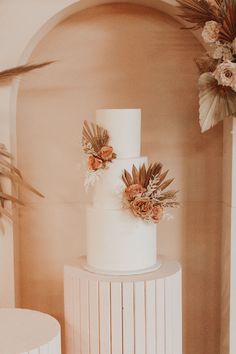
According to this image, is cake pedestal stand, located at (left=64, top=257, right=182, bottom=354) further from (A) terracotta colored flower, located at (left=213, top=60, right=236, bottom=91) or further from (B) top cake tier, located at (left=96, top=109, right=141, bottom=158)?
(A) terracotta colored flower, located at (left=213, top=60, right=236, bottom=91)

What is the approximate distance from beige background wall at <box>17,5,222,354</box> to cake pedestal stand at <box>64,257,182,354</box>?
2.33 ft

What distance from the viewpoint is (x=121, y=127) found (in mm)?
2457

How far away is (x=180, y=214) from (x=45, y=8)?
4.43 feet

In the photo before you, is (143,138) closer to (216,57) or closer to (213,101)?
(213,101)

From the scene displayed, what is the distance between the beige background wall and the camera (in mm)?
3068

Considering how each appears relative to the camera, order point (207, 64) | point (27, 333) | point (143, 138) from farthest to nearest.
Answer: point (143, 138) → point (207, 64) → point (27, 333)

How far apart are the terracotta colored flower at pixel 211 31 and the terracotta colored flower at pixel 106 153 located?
69 centimetres

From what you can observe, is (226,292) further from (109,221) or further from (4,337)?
(4,337)

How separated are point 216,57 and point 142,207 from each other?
79cm

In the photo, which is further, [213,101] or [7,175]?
[7,175]

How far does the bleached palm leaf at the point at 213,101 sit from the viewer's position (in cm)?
258

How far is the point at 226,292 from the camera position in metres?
2.92

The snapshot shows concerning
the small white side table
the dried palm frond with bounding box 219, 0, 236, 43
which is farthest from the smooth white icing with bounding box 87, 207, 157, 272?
the dried palm frond with bounding box 219, 0, 236, 43

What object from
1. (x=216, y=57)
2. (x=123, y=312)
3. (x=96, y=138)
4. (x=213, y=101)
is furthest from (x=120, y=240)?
(x=216, y=57)
